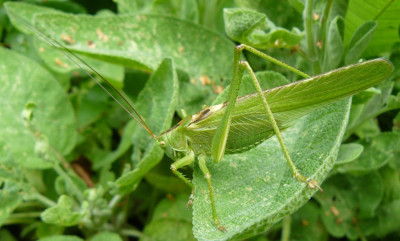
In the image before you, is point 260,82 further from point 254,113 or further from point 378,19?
point 378,19

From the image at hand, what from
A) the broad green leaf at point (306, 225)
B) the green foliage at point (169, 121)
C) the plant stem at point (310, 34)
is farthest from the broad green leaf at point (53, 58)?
the broad green leaf at point (306, 225)

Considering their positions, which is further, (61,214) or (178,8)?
(178,8)

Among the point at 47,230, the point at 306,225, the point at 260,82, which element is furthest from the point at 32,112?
the point at 306,225

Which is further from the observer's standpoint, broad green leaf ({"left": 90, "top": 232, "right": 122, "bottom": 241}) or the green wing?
broad green leaf ({"left": 90, "top": 232, "right": 122, "bottom": 241})

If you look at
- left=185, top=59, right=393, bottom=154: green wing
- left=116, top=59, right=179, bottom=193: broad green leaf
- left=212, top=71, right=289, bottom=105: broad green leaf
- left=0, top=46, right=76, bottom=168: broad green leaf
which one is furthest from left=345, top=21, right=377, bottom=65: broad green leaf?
left=0, top=46, right=76, bottom=168: broad green leaf

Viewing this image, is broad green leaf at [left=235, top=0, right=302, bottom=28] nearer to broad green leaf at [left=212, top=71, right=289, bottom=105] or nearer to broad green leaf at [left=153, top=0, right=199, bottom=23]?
broad green leaf at [left=153, top=0, right=199, bottom=23]

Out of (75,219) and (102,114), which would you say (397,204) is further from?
(102,114)

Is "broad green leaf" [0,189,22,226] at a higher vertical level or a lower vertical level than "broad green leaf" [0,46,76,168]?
lower
